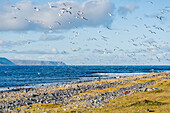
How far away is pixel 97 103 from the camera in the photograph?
29.8 m

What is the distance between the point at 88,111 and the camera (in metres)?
25.5

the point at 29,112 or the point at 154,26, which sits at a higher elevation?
the point at 154,26

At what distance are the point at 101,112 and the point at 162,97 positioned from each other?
9.03 metres

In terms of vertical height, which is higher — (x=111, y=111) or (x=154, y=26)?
(x=154, y=26)

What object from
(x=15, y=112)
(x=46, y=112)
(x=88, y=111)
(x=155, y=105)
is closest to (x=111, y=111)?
(x=88, y=111)

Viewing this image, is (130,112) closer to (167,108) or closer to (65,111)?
(167,108)

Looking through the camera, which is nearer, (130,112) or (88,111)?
(130,112)

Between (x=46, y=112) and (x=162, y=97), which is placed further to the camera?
(x=162, y=97)

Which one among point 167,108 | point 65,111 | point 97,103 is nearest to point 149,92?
point 97,103

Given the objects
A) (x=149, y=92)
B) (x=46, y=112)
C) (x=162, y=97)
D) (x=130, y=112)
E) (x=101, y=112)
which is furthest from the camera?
(x=149, y=92)

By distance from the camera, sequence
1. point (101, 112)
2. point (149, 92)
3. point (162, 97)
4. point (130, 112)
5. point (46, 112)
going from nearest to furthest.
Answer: point (130, 112) < point (101, 112) < point (46, 112) < point (162, 97) < point (149, 92)

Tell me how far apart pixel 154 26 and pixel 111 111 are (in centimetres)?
1721

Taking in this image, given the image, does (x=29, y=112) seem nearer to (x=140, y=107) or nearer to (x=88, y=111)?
(x=88, y=111)

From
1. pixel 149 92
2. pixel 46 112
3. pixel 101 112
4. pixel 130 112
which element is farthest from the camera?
pixel 149 92
